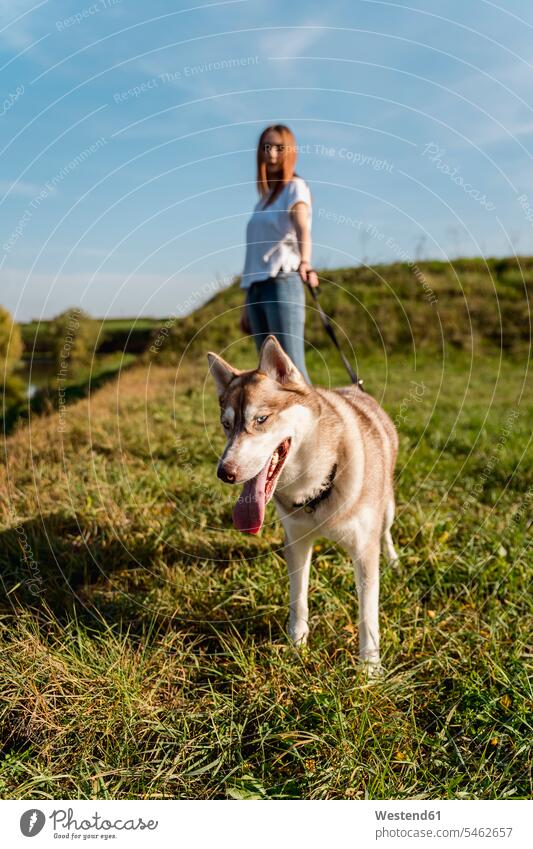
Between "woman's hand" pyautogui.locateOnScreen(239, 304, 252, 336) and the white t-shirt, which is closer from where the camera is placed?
the white t-shirt

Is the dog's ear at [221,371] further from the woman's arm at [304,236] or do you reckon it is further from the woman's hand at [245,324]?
the woman's hand at [245,324]

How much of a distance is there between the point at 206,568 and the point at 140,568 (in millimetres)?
558

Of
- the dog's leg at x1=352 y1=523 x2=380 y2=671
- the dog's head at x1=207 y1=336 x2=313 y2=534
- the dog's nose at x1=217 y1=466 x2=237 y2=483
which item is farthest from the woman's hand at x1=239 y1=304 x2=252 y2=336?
the dog's nose at x1=217 y1=466 x2=237 y2=483

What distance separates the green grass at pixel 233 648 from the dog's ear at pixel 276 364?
1.78 meters

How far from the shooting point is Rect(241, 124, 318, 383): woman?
5281 millimetres

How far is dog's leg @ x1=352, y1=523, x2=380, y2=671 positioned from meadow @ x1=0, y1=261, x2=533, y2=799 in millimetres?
147

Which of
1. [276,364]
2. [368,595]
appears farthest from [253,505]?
[368,595]

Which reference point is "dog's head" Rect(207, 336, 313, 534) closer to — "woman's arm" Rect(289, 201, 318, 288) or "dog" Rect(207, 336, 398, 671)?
"dog" Rect(207, 336, 398, 671)

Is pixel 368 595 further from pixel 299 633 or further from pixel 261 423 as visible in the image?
pixel 261 423

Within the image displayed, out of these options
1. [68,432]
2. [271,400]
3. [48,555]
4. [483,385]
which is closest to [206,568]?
[48,555]

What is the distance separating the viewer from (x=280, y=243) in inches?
215

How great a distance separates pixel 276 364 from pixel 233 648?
6.68 ft
